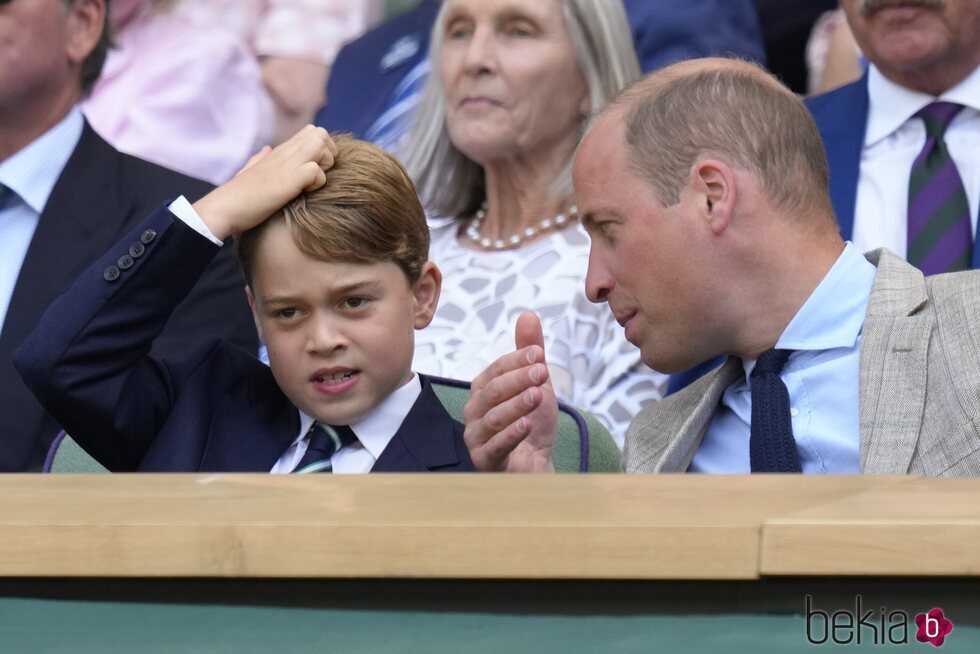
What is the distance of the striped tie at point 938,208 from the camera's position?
8.94 ft

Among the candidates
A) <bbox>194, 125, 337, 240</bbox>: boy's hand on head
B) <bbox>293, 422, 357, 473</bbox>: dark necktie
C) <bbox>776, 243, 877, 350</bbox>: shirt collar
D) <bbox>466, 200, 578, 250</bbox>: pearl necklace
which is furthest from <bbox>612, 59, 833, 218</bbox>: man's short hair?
<bbox>466, 200, 578, 250</bbox>: pearl necklace

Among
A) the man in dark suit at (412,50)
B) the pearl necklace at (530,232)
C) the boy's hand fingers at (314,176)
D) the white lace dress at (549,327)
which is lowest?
the white lace dress at (549,327)

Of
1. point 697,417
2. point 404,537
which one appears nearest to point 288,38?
point 697,417

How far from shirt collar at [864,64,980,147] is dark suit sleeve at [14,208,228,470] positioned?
59.5 inches

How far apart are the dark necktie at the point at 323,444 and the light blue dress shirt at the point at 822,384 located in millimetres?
522

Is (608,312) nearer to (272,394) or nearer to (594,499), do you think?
(272,394)

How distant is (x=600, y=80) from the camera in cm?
316

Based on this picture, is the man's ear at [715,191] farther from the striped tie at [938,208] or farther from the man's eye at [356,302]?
the striped tie at [938,208]

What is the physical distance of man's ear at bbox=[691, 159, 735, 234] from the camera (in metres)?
2.12

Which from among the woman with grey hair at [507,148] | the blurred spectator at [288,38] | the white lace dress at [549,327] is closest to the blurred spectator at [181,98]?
the blurred spectator at [288,38]

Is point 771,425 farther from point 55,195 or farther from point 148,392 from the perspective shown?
point 55,195

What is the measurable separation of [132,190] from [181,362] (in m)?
0.96

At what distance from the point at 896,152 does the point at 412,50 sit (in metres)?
1.34

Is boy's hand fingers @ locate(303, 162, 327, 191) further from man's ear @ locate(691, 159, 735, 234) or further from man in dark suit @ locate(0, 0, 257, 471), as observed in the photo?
man in dark suit @ locate(0, 0, 257, 471)
